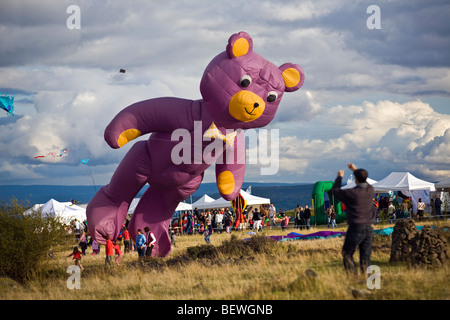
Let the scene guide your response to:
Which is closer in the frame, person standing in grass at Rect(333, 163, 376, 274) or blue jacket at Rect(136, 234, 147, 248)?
person standing in grass at Rect(333, 163, 376, 274)

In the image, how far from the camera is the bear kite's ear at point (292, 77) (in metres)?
12.8

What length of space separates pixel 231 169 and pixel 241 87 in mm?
2419

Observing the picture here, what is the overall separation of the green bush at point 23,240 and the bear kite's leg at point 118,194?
5.20 feet

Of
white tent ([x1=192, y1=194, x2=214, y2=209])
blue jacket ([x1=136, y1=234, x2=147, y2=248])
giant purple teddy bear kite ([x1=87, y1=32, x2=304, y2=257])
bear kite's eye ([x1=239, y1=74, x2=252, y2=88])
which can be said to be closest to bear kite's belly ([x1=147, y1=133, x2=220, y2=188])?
giant purple teddy bear kite ([x1=87, y1=32, x2=304, y2=257])

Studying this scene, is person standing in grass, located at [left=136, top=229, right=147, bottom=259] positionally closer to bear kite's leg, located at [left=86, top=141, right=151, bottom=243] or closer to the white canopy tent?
bear kite's leg, located at [left=86, top=141, right=151, bottom=243]

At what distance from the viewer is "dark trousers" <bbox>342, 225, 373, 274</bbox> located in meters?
7.62

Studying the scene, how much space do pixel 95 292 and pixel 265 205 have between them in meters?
26.8

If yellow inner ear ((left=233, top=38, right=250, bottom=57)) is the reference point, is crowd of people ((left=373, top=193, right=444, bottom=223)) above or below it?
below

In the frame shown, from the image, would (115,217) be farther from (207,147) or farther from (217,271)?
(217,271)

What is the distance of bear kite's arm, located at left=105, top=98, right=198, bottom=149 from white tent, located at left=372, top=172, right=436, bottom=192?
1804cm

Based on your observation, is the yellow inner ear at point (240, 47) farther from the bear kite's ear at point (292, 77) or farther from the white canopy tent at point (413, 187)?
the white canopy tent at point (413, 187)

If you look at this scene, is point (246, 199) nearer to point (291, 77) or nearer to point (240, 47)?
point (291, 77)

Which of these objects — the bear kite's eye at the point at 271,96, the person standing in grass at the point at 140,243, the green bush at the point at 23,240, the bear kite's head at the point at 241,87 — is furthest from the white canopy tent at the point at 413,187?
the green bush at the point at 23,240
